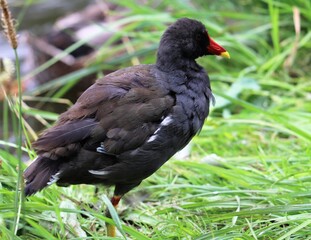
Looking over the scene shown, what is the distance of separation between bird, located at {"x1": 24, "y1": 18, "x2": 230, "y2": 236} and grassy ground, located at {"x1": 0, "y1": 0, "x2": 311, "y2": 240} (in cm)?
15

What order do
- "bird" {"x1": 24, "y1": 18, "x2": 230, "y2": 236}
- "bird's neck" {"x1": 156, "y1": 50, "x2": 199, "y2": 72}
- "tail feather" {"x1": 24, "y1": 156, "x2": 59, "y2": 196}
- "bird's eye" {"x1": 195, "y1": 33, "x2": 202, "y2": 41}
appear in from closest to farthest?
"tail feather" {"x1": 24, "y1": 156, "x2": 59, "y2": 196}, "bird" {"x1": 24, "y1": 18, "x2": 230, "y2": 236}, "bird's neck" {"x1": 156, "y1": 50, "x2": 199, "y2": 72}, "bird's eye" {"x1": 195, "y1": 33, "x2": 202, "y2": 41}

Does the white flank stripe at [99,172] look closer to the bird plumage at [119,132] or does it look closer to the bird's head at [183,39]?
the bird plumage at [119,132]

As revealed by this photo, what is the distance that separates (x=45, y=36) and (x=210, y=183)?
152 inches

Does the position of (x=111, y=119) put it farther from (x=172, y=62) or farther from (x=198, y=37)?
(x=198, y=37)

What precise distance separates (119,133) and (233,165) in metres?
0.92

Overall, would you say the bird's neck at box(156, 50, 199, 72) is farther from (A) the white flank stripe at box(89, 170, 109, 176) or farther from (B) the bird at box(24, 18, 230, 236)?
(A) the white flank stripe at box(89, 170, 109, 176)

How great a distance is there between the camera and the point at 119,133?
2.65 meters

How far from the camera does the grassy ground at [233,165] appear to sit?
2.56 meters

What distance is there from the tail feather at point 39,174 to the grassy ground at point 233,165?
85mm

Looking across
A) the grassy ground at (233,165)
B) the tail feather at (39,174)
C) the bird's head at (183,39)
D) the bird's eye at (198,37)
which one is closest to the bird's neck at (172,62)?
the bird's head at (183,39)

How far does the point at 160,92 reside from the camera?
2.79 meters

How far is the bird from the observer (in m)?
2.62

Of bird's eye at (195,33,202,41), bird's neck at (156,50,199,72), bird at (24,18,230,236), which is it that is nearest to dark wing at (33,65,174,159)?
bird at (24,18,230,236)

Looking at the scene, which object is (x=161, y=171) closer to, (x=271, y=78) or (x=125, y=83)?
(x=125, y=83)
